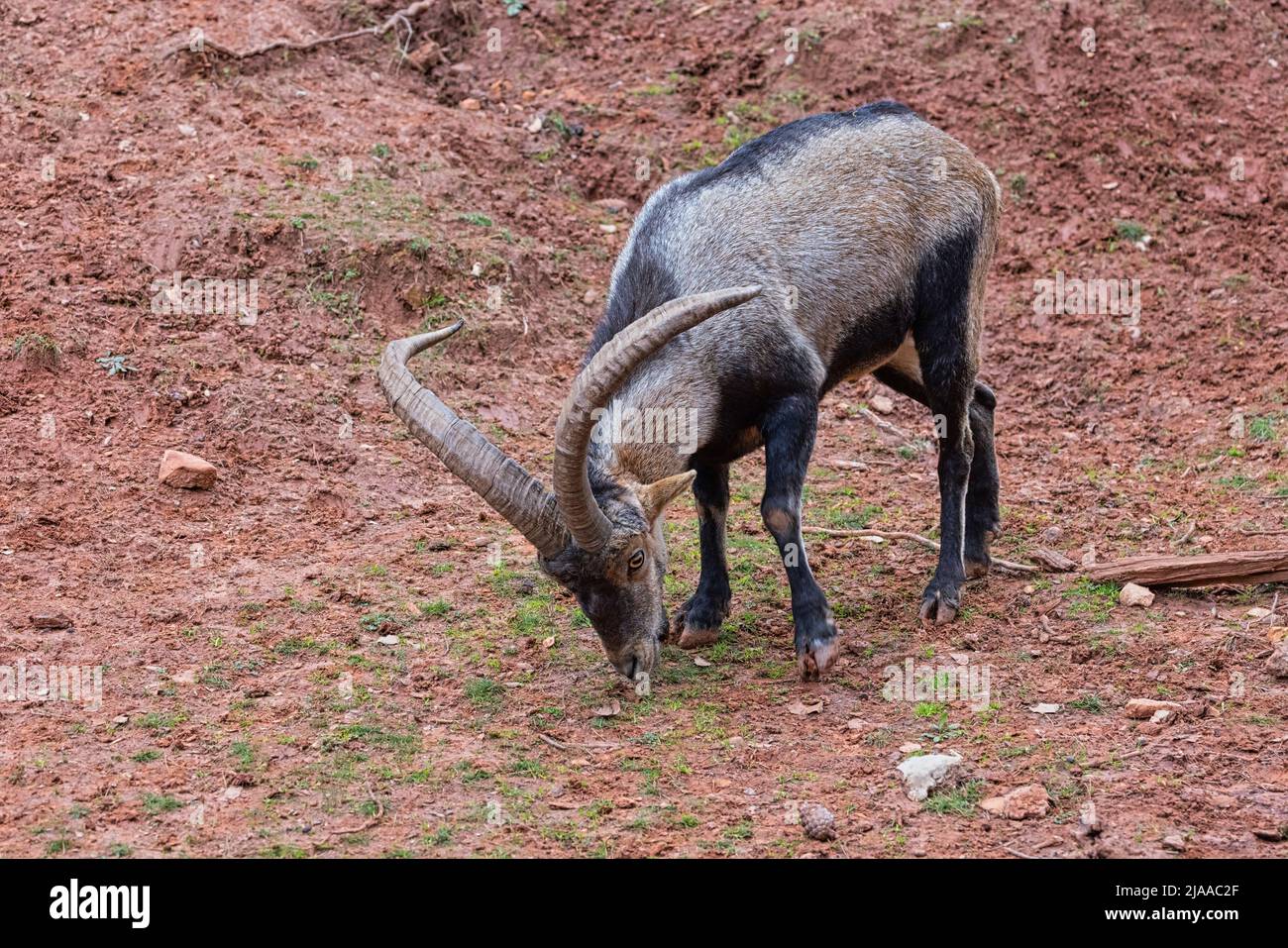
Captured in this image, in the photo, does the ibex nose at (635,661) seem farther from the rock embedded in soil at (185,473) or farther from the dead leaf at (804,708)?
the rock embedded in soil at (185,473)

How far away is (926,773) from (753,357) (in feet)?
7.81

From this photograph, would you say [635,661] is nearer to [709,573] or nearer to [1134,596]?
[709,573]

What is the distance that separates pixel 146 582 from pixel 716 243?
148 inches

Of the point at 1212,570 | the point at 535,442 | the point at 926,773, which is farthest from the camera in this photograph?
the point at 535,442

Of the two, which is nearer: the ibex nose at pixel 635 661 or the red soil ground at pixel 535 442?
the red soil ground at pixel 535 442

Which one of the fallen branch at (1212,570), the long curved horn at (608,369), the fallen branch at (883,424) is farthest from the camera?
the fallen branch at (883,424)

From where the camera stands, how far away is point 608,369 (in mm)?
6172

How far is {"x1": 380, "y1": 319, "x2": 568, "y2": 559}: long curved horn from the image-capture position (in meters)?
6.43

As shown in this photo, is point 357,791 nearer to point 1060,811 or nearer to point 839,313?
point 1060,811

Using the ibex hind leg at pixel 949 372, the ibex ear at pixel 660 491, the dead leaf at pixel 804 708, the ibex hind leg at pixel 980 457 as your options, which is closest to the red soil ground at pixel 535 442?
the dead leaf at pixel 804 708

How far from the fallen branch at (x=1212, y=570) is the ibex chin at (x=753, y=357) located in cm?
99

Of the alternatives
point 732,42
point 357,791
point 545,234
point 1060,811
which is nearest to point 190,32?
point 545,234

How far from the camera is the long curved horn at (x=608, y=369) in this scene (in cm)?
618

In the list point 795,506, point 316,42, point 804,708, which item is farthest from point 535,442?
point 316,42
